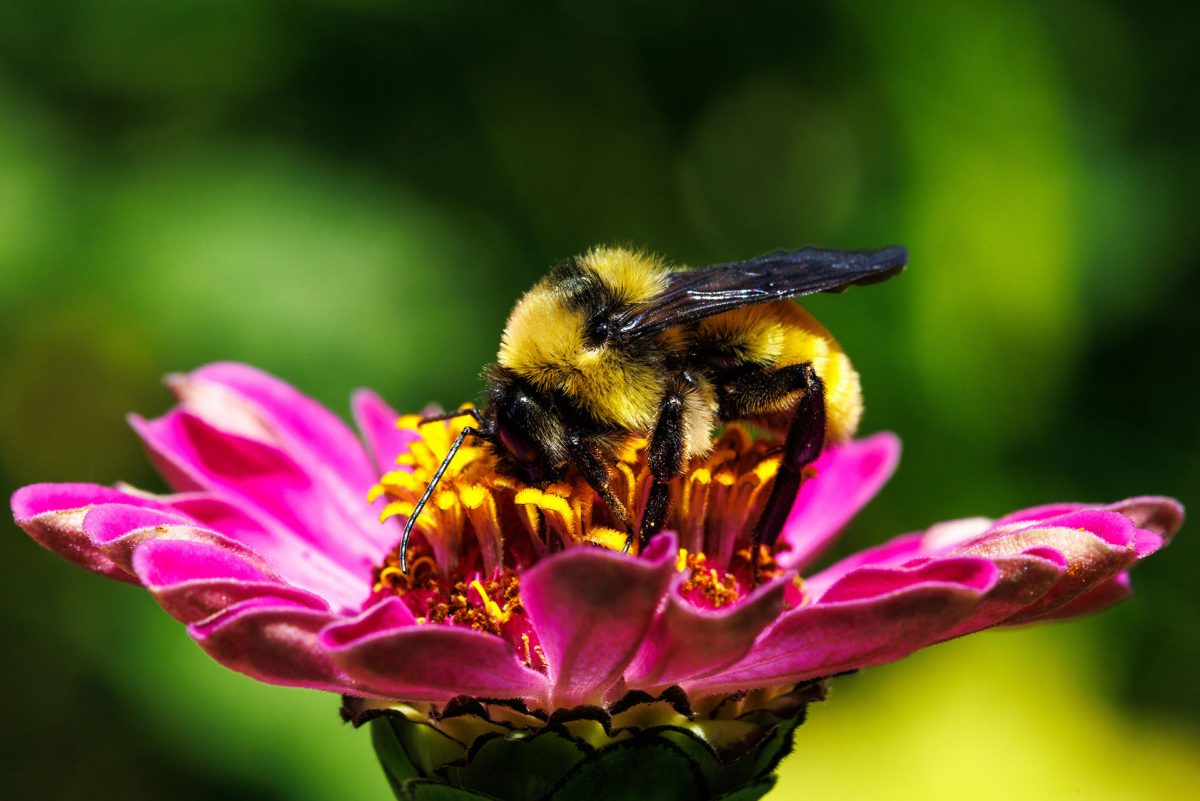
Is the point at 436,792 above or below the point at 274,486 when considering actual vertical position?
below

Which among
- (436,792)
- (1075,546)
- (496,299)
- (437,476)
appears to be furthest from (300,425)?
(496,299)

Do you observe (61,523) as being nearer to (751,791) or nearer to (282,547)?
(282,547)

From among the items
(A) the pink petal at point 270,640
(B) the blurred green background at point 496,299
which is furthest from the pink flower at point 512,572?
(B) the blurred green background at point 496,299

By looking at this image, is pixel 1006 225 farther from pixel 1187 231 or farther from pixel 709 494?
pixel 709 494

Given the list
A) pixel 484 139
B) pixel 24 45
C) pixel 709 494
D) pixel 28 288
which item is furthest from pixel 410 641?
pixel 484 139

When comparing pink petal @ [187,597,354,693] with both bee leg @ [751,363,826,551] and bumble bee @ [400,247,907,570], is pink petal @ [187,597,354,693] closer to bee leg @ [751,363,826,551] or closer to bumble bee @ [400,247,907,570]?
bumble bee @ [400,247,907,570]
